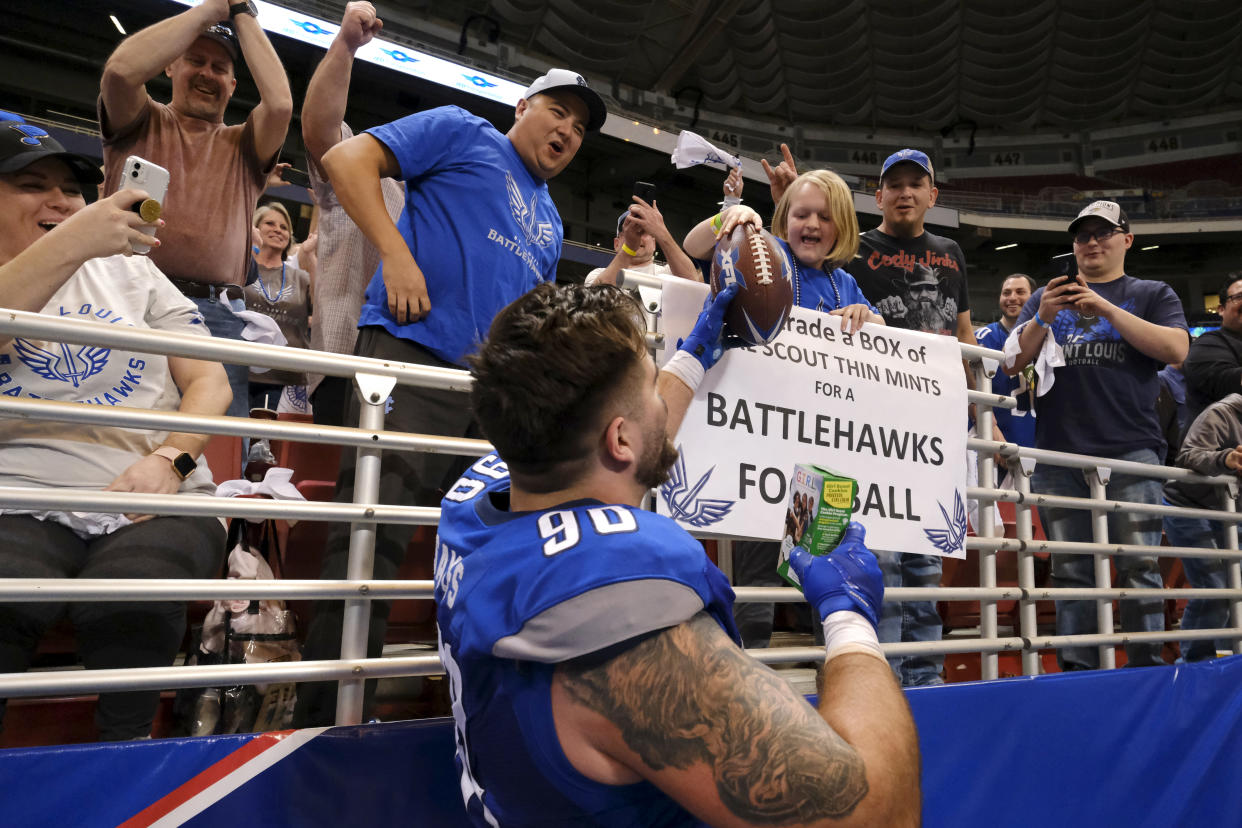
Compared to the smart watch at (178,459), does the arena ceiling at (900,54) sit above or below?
above

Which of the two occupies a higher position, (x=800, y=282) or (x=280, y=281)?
(x=280, y=281)

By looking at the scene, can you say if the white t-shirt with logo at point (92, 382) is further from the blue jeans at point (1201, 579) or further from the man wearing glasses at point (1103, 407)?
the blue jeans at point (1201, 579)

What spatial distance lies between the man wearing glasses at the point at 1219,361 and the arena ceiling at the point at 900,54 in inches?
730

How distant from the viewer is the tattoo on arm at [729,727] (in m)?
0.94

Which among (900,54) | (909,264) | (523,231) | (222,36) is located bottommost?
(523,231)

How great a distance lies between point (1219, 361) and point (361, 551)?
399 cm

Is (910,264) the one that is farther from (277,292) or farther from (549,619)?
(277,292)

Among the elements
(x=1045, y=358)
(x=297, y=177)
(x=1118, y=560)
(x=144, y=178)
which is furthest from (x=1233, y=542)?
(x=297, y=177)

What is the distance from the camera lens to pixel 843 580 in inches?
49.0

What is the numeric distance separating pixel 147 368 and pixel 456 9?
21734 millimetres

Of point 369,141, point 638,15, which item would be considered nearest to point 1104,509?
point 369,141

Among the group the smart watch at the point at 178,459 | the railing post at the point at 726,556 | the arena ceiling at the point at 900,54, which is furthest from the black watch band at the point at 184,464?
the arena ceiling at the point at 900,54

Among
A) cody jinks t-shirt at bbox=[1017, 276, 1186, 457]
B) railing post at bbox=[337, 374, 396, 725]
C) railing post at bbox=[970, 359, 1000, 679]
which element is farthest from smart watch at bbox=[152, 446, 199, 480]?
cody jinks t-shirt at bbox=[1017, 276, 1186, 457]

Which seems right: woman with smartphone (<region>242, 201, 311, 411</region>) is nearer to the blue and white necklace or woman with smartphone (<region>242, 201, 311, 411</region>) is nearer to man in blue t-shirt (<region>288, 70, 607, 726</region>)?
the blue and white necklace
